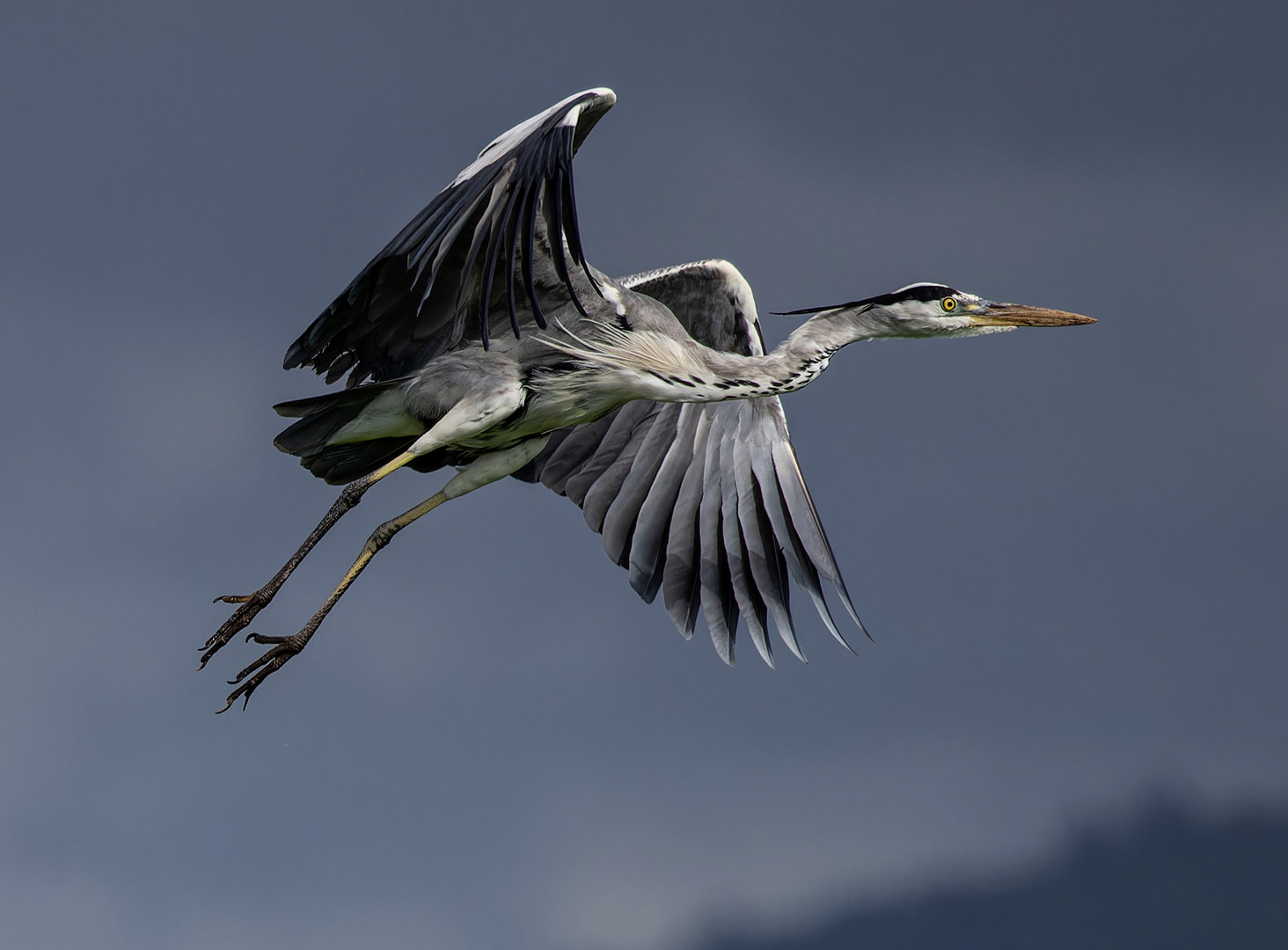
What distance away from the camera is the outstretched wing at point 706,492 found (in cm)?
815

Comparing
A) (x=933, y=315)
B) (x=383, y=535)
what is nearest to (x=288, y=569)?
(x=383, y=535)

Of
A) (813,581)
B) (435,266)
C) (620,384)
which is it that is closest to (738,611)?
(813,581)

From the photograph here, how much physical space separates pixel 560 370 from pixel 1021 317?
251 cm

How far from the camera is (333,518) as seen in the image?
711cm

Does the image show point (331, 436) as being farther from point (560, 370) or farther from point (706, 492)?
point (706, 492)

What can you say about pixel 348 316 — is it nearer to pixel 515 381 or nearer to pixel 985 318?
pixel 515 381

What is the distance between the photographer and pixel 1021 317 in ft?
24.7

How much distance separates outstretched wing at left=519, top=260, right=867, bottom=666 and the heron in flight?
0.04ft

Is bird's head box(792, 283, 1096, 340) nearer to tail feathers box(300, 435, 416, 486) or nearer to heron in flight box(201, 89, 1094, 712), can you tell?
heron in flight box(201, 89, 1094, 712)

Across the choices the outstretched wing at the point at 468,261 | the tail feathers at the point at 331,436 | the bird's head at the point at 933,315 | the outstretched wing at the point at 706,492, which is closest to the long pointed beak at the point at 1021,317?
the bird's head at the point at 933,315

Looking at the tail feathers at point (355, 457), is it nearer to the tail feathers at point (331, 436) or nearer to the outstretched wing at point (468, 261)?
the tail feathers at point (331, 436)

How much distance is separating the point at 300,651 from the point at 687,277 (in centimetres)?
310

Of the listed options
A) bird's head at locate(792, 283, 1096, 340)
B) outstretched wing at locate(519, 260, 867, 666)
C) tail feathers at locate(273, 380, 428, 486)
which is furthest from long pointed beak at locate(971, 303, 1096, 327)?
tail feathers at locate(273, 380, 428, 486)

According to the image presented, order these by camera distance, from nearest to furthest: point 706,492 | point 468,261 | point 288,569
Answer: point 468,261
point 288,569
point 706,492
